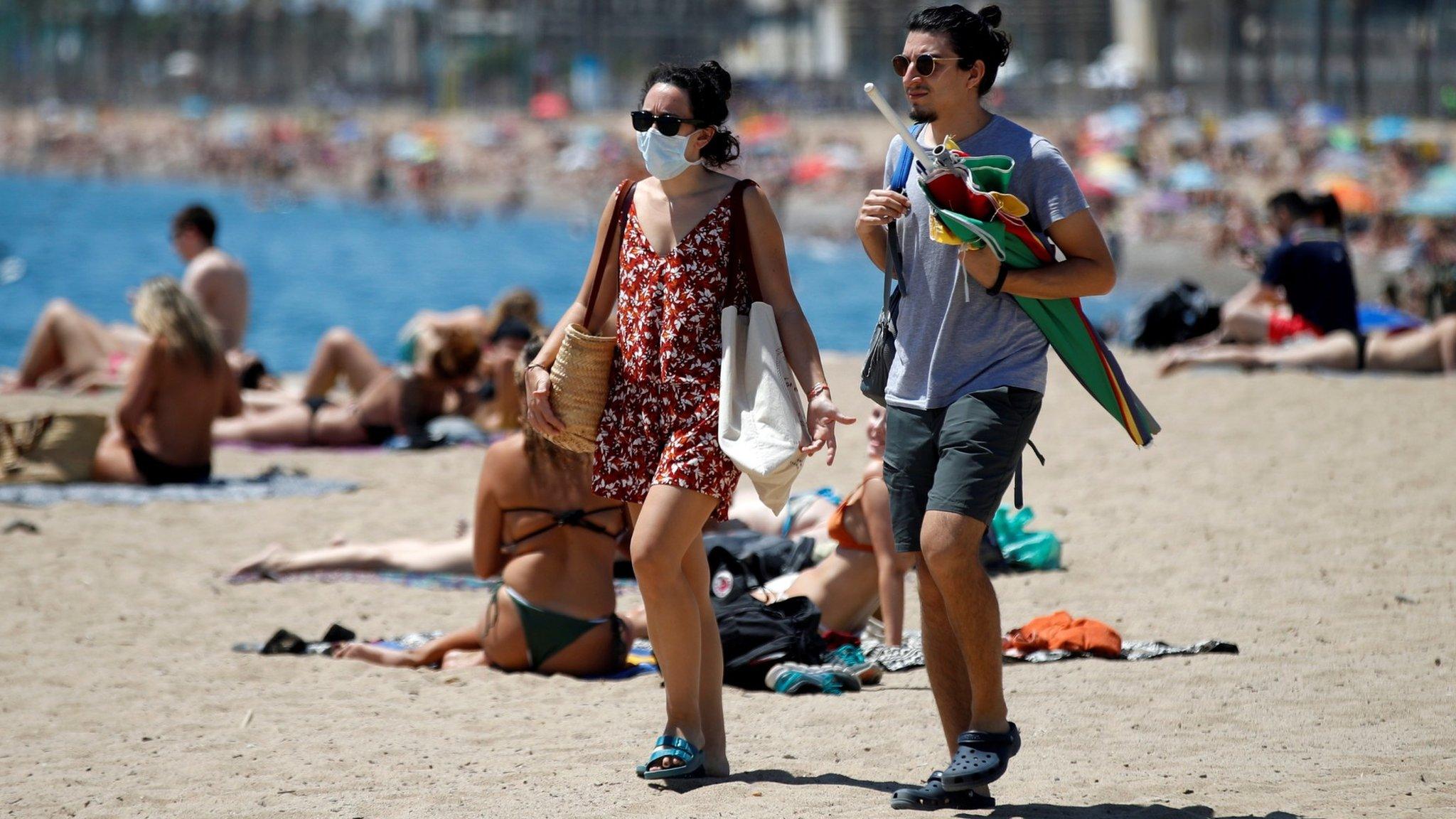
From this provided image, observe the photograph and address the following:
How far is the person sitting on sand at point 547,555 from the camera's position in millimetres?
4609

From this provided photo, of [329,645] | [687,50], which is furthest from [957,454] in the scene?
[687,50]

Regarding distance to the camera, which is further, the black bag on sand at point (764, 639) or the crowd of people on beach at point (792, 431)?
the black bag on sand at point (764, 639)

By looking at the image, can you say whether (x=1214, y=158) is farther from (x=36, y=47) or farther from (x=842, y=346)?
(x=36, y=47)

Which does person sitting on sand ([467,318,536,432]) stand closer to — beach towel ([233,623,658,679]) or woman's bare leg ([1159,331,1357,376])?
beach towel ([233,623,658,679])

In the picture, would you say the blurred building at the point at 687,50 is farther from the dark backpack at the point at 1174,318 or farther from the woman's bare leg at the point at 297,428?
the woman's bare leg at the point at 297,428

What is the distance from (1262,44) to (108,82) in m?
70.7

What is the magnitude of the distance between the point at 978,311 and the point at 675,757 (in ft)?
3.90

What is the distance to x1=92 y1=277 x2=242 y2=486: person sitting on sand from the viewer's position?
7.20 metres

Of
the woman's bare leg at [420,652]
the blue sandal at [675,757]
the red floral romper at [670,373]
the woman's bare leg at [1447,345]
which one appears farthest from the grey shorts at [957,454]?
the woman's bare leg at [1447,345]

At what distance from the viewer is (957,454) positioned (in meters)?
3.06

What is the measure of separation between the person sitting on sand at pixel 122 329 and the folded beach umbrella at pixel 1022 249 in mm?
7198

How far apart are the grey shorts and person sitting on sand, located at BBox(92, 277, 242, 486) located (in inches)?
196

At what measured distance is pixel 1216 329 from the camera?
1092cm

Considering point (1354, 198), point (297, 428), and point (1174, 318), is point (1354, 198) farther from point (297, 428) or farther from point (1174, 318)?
point (297, 428)
